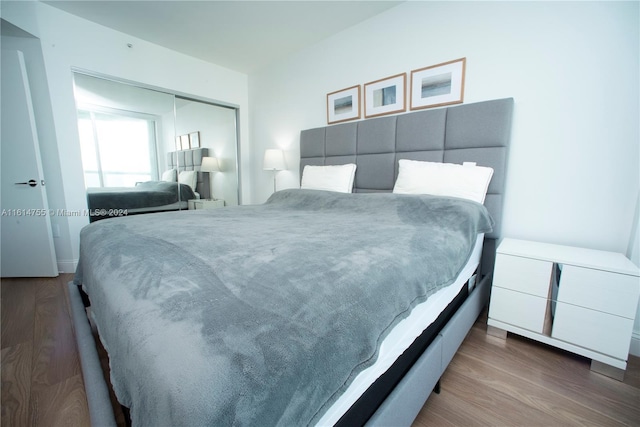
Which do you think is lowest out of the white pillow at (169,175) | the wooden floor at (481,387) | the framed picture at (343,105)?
the wooden floor at (481,387)

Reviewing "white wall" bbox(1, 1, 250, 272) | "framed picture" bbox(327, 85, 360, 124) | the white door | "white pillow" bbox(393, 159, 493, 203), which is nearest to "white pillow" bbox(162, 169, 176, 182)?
"white wall" bbox(1, 1, 250, 272)

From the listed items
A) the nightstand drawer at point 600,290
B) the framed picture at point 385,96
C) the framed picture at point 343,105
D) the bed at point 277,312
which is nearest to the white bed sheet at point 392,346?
the bed at point 277,312

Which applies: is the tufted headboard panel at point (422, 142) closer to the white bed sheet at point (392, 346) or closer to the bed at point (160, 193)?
the white bed sheet at point (392, 346)

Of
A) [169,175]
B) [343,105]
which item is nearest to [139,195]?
[169,175]

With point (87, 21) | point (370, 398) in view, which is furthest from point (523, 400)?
point (87, 21)

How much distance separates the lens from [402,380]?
0.85 m

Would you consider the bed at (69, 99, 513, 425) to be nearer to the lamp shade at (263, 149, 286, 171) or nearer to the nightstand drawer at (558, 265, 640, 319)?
the nightstand drawer at (558, 265, 640, 319)

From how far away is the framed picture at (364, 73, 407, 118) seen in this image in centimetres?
231

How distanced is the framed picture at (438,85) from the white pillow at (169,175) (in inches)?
114

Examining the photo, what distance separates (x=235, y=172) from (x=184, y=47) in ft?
5.41

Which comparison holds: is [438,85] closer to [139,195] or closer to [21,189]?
[139,195]

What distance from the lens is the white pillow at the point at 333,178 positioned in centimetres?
253

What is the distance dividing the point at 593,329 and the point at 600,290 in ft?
0.66

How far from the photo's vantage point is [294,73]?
325 cm
